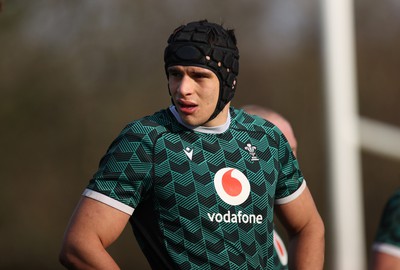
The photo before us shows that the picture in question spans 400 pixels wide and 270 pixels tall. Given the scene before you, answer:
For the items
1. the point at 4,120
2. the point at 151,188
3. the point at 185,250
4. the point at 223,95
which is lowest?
the point at 4,120

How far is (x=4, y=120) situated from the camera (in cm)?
1134

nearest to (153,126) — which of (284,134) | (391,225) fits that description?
(391,225)

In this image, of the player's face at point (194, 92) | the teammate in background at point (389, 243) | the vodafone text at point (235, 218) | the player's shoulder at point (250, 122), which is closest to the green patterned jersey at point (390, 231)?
the teammate in background at point (389, 243)

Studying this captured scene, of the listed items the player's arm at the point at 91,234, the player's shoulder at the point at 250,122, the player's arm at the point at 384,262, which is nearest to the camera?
the player's arm at the point at 384,262

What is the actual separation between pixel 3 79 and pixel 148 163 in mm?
7922

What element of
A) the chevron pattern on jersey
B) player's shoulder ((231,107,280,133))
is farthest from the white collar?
the chevron pattern on jersey

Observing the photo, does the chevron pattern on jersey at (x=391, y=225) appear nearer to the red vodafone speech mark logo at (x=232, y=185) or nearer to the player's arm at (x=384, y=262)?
the player's arm at (x=384, y=262)

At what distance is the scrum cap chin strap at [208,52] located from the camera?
385 cm

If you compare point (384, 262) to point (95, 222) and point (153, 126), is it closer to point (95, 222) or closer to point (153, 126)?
point (95, 222)

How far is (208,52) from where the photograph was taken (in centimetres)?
387

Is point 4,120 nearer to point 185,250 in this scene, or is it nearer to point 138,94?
point 138,94

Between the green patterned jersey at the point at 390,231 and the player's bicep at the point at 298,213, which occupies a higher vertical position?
the green patterned jersey at the point at 390,231

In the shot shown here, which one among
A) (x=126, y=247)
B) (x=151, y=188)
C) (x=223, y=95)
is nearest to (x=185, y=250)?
(x=151, y=188)

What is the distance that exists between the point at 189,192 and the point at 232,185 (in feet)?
0.63
